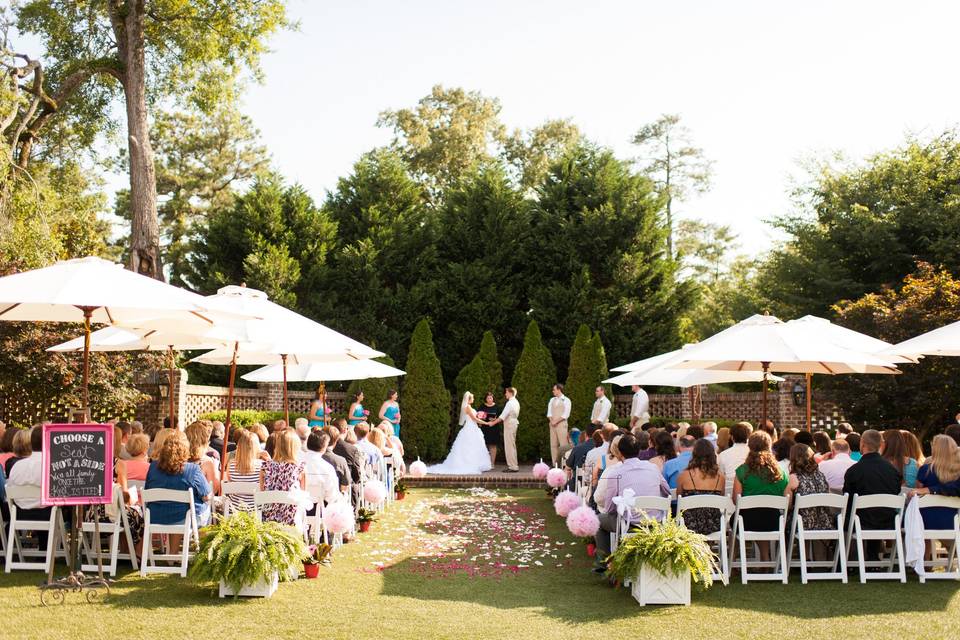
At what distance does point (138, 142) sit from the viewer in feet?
72.9

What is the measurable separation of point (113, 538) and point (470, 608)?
3.45m

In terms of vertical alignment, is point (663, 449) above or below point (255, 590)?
above

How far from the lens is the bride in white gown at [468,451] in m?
20.7

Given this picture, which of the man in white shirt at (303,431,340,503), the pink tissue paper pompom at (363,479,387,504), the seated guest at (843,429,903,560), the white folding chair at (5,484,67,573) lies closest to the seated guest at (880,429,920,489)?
the seated guest at (843,429,903,560)

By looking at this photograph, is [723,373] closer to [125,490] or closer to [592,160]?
[125,490]

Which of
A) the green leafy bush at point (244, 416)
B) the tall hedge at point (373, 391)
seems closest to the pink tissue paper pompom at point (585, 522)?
the green leafy bush at point (244, 416)

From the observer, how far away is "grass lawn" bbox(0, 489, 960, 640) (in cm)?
680

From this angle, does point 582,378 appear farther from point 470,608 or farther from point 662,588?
point 470,608

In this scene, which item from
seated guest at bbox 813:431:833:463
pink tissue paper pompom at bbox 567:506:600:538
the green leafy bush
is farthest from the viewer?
the green leafy bush

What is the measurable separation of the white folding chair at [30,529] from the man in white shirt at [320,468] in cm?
245

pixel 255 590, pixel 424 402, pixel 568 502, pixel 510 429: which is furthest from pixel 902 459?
pixel 424 402

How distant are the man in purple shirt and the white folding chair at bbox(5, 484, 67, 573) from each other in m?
5.10

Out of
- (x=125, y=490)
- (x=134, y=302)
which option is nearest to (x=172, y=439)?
(x=125, y=490)

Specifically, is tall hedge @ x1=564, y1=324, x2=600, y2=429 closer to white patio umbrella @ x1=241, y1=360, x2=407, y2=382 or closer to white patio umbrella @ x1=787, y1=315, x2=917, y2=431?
white patio umbrella @ x1=241, y1=360, x2=407, y2=382
